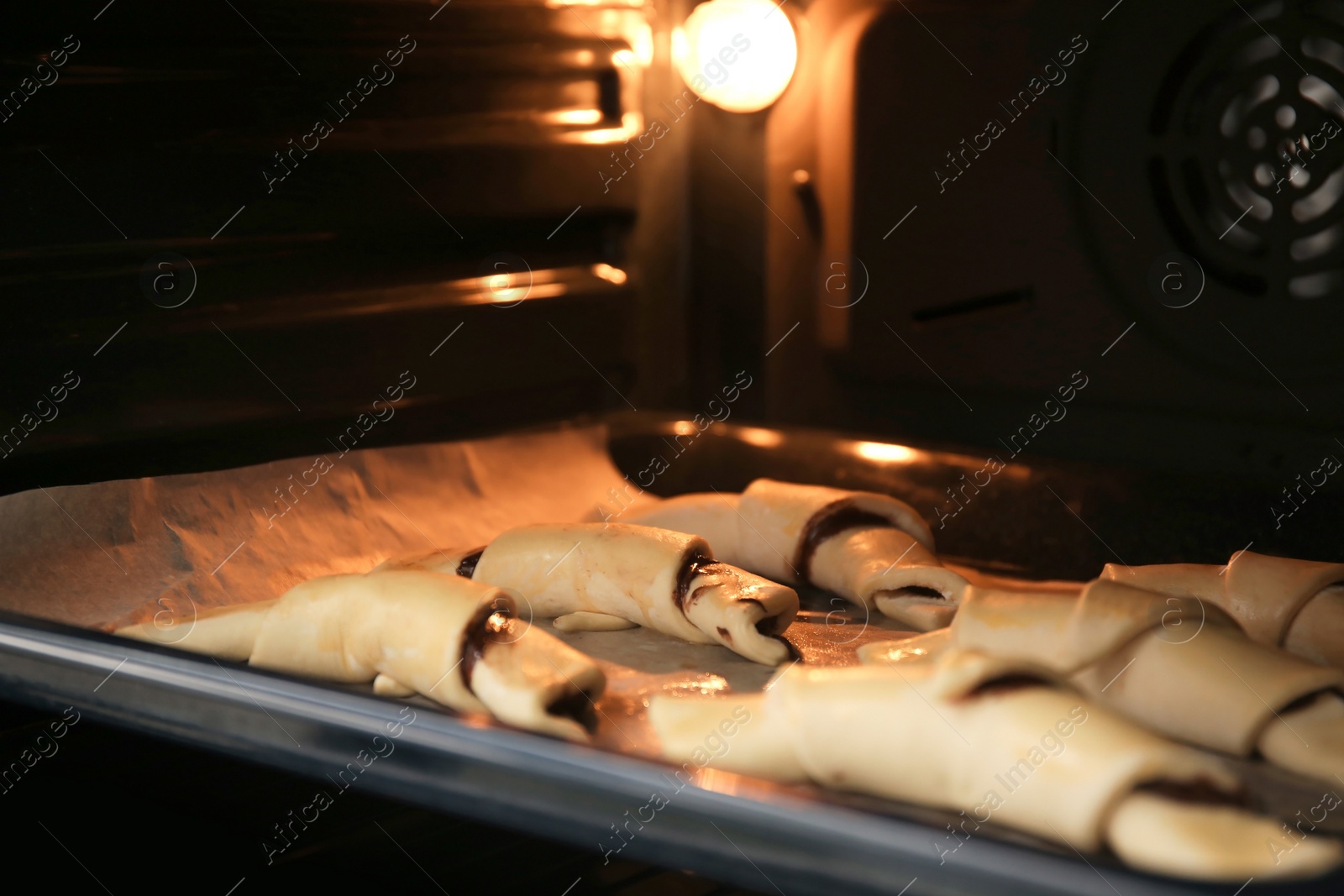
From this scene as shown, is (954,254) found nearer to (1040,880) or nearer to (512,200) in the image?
(512,200)

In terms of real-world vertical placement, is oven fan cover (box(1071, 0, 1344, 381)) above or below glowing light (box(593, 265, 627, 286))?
below

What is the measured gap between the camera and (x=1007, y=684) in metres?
0.86

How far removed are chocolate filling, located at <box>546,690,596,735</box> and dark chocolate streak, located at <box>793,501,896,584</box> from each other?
0.47 meters

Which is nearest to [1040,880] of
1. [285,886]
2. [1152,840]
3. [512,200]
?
[1152,840]

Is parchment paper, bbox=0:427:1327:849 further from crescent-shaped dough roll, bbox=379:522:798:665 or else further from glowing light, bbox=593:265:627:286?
glowing light, bbox=593:265:627:286

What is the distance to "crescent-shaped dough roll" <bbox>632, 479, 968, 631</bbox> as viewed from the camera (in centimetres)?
134

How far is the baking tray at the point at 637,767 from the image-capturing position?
729 mm

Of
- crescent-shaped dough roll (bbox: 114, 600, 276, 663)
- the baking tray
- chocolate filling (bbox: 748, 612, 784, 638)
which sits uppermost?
chocolate filling (bbox: 748, 612, 784, 638)

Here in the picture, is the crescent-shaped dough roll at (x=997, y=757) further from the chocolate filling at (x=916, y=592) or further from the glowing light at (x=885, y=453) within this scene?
the glowing light at (x=885, y=453)

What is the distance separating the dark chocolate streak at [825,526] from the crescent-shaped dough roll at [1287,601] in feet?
1.26

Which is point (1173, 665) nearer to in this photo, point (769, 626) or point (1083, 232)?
point (769, 626)

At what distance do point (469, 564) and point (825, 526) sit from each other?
42 centimetres

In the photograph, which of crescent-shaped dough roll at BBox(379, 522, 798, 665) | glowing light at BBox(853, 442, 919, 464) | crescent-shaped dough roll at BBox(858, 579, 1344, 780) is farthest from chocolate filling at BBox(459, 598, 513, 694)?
glowing light at BBox(853, 442, 919, 464)

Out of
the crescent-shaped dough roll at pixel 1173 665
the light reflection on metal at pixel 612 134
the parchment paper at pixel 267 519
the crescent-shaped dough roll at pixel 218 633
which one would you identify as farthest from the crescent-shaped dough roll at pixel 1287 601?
the light reflection on metal at pixel 612 134
